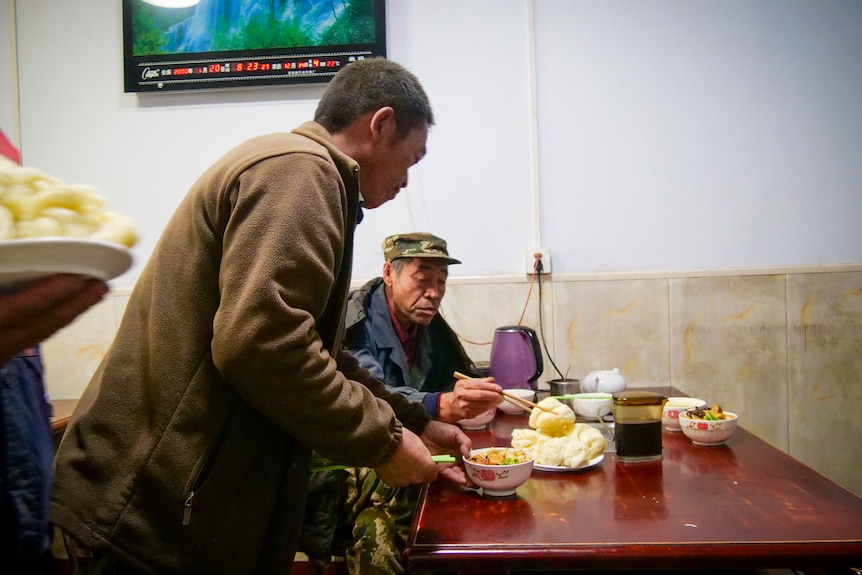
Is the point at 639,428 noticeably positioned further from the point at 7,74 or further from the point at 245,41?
the point at 7,74

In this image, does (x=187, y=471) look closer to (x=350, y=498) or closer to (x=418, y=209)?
(x=350, y=498)

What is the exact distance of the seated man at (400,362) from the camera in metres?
1.70

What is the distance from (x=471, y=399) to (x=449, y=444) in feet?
0.57

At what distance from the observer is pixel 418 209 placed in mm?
2861

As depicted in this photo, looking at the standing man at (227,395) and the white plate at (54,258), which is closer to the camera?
the white plate at (54,258)

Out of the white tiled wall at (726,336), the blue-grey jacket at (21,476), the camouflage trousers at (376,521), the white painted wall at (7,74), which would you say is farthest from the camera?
the white painted wall at (7,74)

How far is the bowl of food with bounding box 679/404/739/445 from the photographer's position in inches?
61.0

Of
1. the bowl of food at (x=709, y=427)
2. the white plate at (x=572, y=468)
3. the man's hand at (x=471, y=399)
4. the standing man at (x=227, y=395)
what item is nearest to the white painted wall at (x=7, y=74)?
the standing man at (x=227, y=395)

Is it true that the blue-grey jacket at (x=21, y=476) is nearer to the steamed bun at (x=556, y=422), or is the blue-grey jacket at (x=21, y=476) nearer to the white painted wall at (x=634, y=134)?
the steamed bun at (x=556, y=422)

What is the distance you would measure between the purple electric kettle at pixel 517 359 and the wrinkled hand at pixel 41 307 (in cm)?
180

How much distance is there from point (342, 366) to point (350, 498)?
1.76 ft

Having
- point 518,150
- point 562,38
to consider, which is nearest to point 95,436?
point 518,150

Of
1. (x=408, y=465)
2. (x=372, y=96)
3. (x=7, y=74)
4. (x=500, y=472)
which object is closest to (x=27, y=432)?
(x=408, y=465)

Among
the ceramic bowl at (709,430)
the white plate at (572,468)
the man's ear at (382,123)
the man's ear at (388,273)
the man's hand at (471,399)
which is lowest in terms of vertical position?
the white plate at (572,468)
